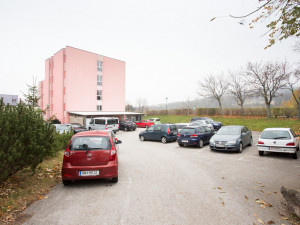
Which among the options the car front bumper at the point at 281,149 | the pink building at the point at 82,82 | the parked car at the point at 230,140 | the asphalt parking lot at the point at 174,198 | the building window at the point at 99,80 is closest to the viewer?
the asphalt parking lot at the point at 174,198

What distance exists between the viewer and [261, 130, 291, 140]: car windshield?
922cm

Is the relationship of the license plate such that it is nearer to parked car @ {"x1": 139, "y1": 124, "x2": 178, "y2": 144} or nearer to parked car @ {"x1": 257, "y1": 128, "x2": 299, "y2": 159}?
parked car @ {"x1": 257, "y1": 128, "x2": 299, "y2": 159}

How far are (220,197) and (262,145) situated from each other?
638 cm

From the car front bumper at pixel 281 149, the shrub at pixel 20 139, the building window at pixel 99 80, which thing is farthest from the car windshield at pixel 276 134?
the building window at pixel 99 80

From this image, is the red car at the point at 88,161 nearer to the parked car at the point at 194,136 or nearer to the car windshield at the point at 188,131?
the parked car at the point at 194,136

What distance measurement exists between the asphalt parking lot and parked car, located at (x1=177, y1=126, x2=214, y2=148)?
5.09 metres

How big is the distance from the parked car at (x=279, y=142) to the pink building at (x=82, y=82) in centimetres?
2852

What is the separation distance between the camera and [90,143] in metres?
5.49

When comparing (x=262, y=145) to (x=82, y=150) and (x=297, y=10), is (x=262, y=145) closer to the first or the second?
(x=297, y=10)

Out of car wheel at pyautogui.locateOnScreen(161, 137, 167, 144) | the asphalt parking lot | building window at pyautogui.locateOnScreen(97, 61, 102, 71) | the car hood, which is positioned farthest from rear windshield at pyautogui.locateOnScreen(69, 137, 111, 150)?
building window at pyautogui.locateOnScreen(97, 61, 102, 71)

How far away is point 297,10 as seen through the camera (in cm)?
443

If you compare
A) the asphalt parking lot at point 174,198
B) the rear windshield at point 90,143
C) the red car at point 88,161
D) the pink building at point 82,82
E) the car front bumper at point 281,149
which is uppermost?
the pink building at point 82,82

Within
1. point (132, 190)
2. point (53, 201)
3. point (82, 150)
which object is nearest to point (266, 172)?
point (132, 190)

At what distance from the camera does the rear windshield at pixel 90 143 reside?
17.6 ft
